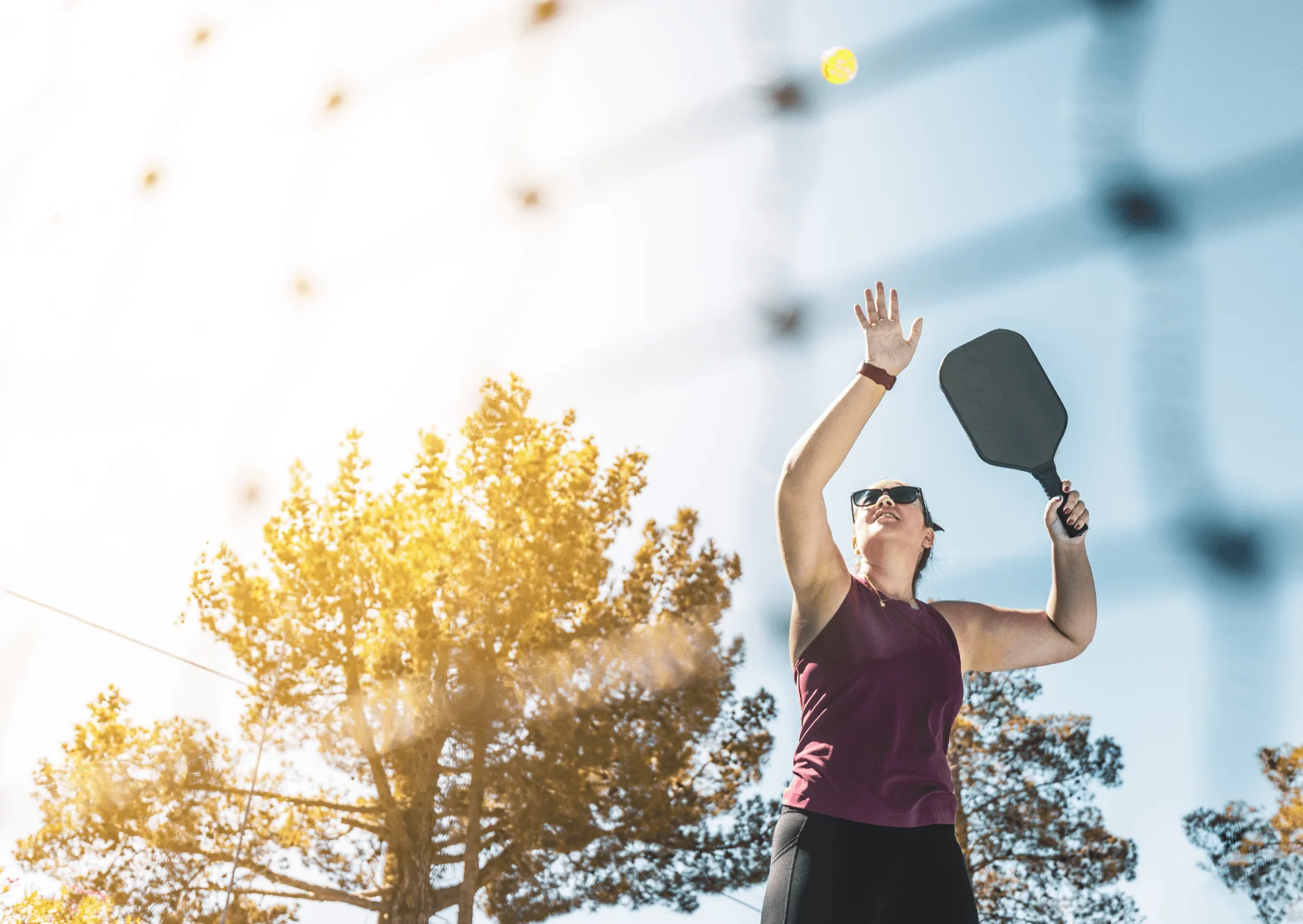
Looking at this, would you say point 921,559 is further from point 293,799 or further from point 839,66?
point 293,799

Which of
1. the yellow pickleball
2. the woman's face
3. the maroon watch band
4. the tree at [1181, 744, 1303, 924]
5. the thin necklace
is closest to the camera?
the maroon watch band

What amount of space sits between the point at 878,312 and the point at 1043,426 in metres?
0.39

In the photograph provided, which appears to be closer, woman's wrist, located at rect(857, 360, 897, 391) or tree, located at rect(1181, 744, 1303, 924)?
woman's wrist, located at rect(857, 360, 897, 391)

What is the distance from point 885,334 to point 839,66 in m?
1.92

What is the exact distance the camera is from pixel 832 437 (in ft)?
3.90

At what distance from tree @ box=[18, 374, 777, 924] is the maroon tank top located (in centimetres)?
771

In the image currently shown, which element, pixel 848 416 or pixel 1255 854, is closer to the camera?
pixel 848 416

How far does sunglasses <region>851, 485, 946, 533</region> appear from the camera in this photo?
5.02 ft

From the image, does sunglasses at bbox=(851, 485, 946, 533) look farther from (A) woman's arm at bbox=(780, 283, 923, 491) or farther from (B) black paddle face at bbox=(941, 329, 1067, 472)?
(A) woman's arm at bbox=(780, 283, 923, 491)

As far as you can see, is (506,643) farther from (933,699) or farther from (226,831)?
(933,699)

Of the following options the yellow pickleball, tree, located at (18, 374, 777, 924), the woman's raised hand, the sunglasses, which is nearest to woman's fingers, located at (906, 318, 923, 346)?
the woman's raised hand

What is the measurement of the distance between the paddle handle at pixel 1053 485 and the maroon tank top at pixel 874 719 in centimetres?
31

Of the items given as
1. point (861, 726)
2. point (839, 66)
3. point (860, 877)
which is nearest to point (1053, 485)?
point (861, 726)

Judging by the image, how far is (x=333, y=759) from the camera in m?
9.27
